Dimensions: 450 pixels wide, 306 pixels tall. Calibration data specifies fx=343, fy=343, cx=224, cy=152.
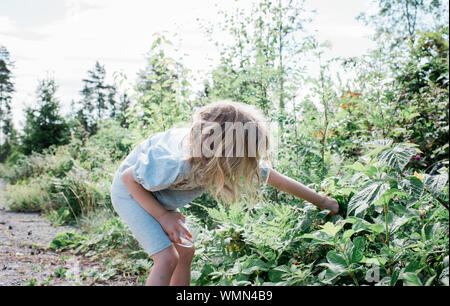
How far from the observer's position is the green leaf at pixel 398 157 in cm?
135

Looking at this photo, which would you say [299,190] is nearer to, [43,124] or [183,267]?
[183,267]

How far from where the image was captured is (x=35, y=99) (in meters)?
10.9

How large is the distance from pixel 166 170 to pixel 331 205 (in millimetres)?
960

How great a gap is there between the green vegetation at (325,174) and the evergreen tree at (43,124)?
6.91m

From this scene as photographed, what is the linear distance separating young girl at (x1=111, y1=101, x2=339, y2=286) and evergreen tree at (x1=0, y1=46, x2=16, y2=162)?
275 cm

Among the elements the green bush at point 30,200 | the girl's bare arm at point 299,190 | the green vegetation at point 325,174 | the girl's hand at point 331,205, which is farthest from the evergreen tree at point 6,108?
the girl's hand at point 331,205

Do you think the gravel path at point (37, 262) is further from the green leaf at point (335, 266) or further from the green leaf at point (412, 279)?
the green leaf at point (412, 279)

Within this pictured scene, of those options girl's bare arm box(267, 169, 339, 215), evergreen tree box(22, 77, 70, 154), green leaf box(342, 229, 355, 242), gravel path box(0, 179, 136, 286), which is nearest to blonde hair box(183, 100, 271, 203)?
girl's bare arm box(267, 169, 339, 215)

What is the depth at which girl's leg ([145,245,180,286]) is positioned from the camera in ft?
5.08

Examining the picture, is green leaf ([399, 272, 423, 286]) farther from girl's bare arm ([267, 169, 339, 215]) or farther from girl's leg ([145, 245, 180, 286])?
girl's leg ([145, 245, 180, 286])

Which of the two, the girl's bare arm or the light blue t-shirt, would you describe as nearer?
the light blue t-shirt

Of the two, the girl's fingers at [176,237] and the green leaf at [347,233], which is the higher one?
the green leaf at [347,233]

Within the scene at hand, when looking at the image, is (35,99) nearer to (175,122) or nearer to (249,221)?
(175,122)
